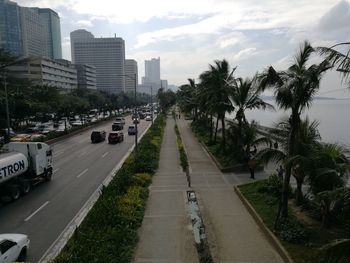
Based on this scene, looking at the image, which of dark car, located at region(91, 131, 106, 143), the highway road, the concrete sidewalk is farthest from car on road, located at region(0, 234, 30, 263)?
dark car, located at region(91, 131, 106, 143)

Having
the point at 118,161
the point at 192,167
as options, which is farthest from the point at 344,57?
the point at 118,161

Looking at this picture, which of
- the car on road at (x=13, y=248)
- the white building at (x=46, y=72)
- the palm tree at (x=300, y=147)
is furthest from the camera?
the white building at (x=46, y=72)

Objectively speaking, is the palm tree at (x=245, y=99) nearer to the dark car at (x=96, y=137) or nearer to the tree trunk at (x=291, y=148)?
the tree trunk at (x=291, y=148)

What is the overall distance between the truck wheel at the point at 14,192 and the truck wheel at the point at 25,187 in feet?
1.62

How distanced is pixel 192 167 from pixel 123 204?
477 inches

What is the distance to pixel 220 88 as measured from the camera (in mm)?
30469

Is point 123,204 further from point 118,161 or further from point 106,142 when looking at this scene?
point 106,142

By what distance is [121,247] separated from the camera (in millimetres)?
12336

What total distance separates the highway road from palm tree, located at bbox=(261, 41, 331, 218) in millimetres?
8825

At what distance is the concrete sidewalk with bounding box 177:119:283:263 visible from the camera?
1224 cm

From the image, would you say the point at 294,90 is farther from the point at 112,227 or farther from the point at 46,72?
the point at 46,72

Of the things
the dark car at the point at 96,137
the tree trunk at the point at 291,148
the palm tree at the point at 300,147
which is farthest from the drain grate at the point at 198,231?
the dark car at the point at 96,137

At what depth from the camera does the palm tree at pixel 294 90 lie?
12.9 meters

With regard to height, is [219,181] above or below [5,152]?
below
